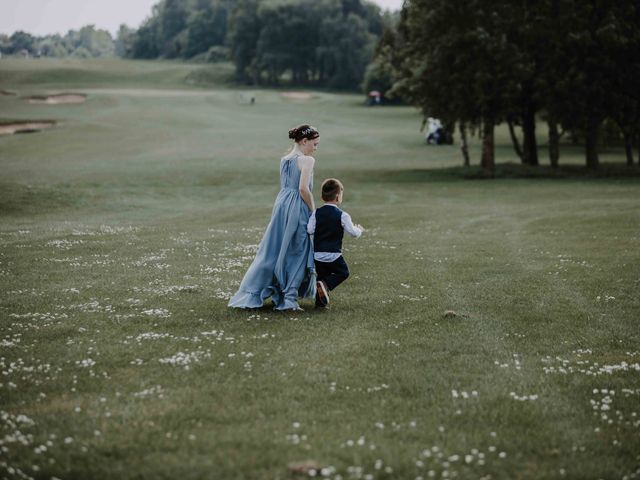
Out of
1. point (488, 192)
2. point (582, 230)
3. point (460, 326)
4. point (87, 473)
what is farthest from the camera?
point (488, 192)

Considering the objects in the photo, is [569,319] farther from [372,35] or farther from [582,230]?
[372,35]

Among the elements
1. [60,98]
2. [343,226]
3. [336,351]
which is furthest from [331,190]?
[60,98]

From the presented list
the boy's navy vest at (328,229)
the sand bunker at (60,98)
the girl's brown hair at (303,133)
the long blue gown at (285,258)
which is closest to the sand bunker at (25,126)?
the sand bunker at (60,98)

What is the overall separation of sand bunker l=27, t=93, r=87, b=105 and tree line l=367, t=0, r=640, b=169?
2103 inches

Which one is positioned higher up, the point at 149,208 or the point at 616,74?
the point at 616,74

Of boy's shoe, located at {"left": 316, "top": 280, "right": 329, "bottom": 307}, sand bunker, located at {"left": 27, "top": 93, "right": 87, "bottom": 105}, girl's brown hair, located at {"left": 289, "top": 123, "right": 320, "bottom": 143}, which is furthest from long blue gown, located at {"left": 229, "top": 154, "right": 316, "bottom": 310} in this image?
sand bunker, located at {"left": 27, "top": 93, "right": 87, "bottom": 105}

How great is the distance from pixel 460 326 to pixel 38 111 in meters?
70.6

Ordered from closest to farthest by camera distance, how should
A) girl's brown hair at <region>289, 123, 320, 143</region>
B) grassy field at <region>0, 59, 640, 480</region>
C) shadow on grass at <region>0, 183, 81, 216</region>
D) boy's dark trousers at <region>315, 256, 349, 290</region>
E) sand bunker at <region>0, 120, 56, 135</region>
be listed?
grassy field at <region>0, 59, 640, 480</region>
girl's brown hair at <region>289, 123, 320, 143</region>
boy's dark trousers at <region>315, 256, 349, 290</region>
shadow on grass at <region>0, 183, 81, 216</region>
sand bunker at <region>0, 120, 56, 135</region>

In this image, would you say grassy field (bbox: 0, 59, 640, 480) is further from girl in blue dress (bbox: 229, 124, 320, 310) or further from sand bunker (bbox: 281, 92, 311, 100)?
sand bunker (bbox: 281, 92, 311, 100)

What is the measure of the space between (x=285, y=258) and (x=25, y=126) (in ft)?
187

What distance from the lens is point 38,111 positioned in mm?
73375

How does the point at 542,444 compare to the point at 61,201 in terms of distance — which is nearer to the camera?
the point at 542,444

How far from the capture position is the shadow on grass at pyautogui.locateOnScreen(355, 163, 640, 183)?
4444cm

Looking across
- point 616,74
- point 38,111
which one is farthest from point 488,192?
point 38,111
